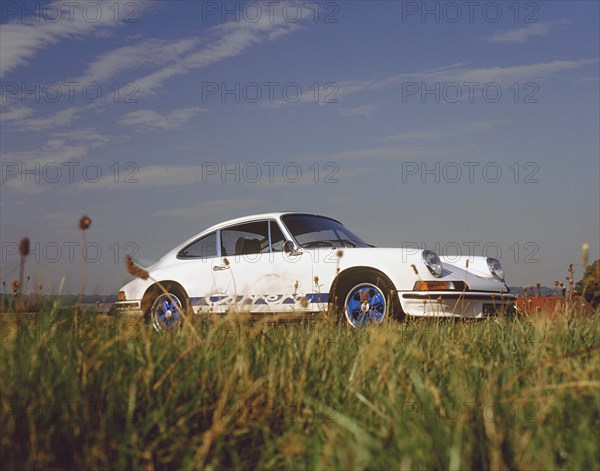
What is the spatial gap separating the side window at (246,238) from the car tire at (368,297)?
1.51 metres

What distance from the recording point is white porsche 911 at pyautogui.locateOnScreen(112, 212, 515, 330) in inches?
282

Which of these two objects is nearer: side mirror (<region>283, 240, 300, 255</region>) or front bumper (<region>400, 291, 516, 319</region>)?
front bumper (<region>400, 291, 516, 319</region>)

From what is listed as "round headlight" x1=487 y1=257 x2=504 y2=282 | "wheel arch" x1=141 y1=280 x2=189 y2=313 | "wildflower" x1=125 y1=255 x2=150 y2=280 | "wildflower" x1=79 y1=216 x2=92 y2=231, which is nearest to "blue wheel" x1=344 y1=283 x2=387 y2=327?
"round headlight" x1=487 y1=257 x2=504 y2=282

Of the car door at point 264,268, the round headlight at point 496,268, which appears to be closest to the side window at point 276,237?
the car door at point 264,268

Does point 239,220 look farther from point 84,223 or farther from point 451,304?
point 84,223

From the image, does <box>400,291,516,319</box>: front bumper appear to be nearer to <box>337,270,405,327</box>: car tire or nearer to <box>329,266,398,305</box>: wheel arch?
<box>337,270,405,327</box>: car tire

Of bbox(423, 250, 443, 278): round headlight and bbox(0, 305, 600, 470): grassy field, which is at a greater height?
bbox(423, 250, 443, 278): round headlight

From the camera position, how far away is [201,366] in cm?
302

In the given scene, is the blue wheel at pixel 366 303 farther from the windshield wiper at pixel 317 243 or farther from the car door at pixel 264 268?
the windshield wiper at pixel 317 243

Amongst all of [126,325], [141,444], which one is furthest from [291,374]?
[126,325]

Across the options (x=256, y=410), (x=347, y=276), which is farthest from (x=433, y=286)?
(x=256, y=410)

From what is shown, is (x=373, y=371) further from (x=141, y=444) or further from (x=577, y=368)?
(x=141, y=444)

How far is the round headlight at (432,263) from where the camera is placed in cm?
726

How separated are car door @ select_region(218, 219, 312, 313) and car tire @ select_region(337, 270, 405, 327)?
514 mm
